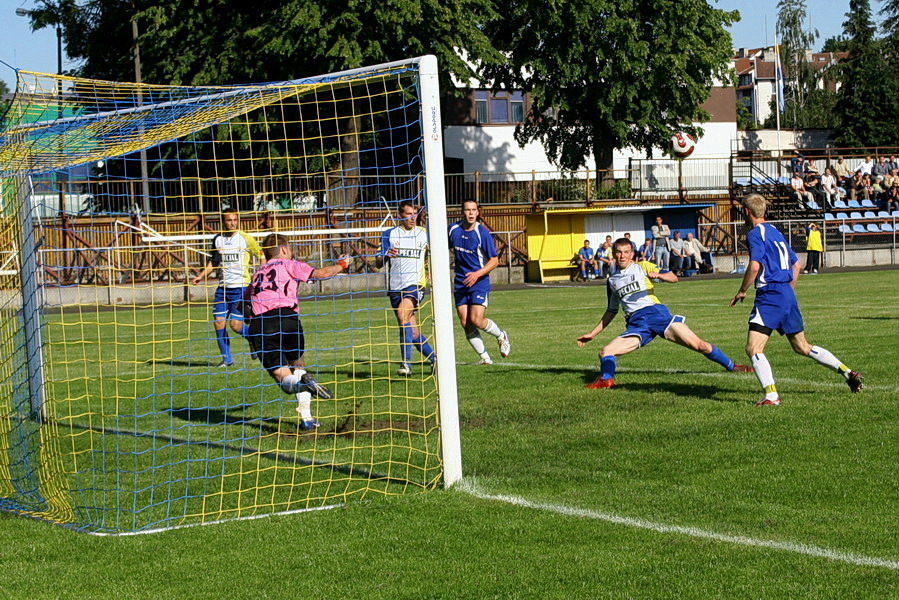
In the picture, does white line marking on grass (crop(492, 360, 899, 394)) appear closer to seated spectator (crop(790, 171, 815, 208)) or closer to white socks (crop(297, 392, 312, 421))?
white socks (crop(297, 392, 312, 421))

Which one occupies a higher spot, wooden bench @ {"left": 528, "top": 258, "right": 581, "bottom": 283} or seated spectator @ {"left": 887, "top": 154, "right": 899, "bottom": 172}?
seated spectator @ {"left": 887, "top": 154, "right": 899, "bottom": 172}

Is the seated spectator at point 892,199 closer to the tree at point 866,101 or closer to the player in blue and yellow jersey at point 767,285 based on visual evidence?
the tree at point 866,101

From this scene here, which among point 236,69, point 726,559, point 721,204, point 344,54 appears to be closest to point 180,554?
point 726,559

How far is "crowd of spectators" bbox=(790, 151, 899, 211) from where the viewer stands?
42.9 meters

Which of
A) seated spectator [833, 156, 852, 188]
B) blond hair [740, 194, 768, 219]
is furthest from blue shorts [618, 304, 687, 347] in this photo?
seated spectator [833, 156, 852, 188]

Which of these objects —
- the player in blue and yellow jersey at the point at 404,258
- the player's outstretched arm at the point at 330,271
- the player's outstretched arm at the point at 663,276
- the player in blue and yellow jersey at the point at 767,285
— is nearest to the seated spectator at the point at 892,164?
the player in blue and yellow jersey at the point at 404,258

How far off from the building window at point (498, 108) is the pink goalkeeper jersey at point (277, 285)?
47260 millimetres

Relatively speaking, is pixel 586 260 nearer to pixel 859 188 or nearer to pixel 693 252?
pixel 693 252

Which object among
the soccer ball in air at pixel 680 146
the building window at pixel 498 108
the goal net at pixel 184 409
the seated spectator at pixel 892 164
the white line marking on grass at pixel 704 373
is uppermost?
the building window at pixel 498 108

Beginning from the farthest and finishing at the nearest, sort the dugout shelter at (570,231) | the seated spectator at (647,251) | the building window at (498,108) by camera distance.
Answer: the building window at (498,108) < the dugout shelter at (570,231) < the seated spectator at (647,251)

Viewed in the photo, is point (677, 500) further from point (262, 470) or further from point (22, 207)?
point (22, 207)

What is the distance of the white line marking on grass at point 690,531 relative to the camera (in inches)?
205

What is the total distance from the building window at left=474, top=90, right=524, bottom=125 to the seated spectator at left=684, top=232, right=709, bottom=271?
19.8 meters

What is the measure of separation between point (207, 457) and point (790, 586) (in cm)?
507
